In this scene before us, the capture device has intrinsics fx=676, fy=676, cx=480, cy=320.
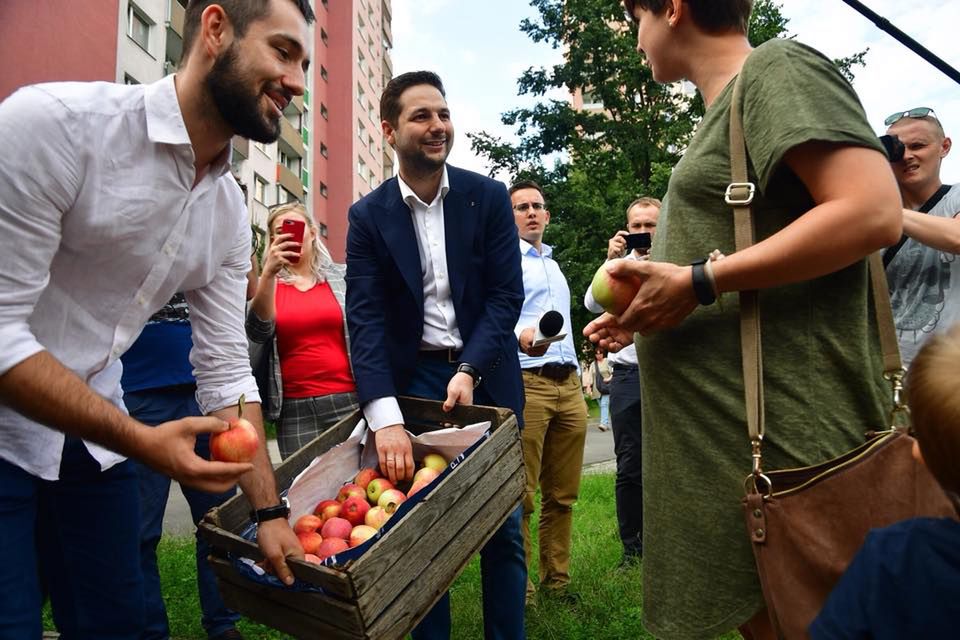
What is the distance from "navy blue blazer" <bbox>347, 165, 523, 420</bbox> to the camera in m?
2.59

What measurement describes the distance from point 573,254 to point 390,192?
15576 millimetres

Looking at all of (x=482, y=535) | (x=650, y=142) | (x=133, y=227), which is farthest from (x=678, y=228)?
(x=650, y=142)

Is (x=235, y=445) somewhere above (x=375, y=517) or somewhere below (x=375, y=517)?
above

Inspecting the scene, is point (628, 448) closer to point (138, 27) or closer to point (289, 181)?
point (138, 27)

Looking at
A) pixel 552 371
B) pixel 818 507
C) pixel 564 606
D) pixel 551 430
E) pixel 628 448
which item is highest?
pixel 818 507

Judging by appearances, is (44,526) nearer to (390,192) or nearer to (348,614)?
(348,614)

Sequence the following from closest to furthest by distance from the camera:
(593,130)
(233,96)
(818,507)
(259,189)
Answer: (818,507) → (233,96) → (593,130) → (259,189)

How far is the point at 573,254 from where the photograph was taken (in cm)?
1803

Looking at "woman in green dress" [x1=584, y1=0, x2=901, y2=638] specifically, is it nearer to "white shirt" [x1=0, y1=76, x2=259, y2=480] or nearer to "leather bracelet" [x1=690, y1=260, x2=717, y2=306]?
"leather bracelet" [x1=690, y1=260, x2=717, y2=306]

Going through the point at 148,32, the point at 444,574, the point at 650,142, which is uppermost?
the point at 148,32

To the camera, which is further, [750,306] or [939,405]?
[750,306]

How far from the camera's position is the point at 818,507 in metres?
1.27

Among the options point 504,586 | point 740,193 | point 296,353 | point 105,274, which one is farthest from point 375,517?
point 296,353

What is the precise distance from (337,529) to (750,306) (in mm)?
1428
